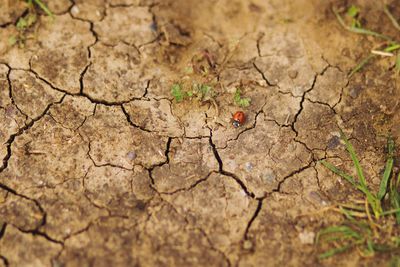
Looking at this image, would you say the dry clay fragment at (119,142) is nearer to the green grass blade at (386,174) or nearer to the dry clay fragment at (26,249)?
the dry clay fragment at (26,249)

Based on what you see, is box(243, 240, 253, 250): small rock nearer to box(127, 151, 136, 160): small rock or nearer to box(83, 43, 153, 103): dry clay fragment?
box(127, 151, 136, 160): small rock

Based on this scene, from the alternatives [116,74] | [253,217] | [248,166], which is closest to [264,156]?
[248,166]

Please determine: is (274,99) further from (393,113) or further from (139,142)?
(139,142)

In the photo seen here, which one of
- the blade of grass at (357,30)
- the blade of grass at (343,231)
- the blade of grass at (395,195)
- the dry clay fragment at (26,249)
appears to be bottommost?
the dry clay fragment at (26,249)

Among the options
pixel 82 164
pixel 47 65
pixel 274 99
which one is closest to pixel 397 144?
pixel 274 99

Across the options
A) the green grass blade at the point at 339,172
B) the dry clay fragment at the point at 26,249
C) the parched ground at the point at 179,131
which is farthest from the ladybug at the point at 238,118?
the dry clay fragment at the point at 26,249

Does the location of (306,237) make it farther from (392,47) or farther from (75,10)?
(75,10)

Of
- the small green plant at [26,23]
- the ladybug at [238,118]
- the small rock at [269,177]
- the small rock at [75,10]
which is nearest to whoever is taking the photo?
the small rock at [269,177]

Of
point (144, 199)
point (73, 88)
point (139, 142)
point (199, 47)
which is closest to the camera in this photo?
point (144, 199)
